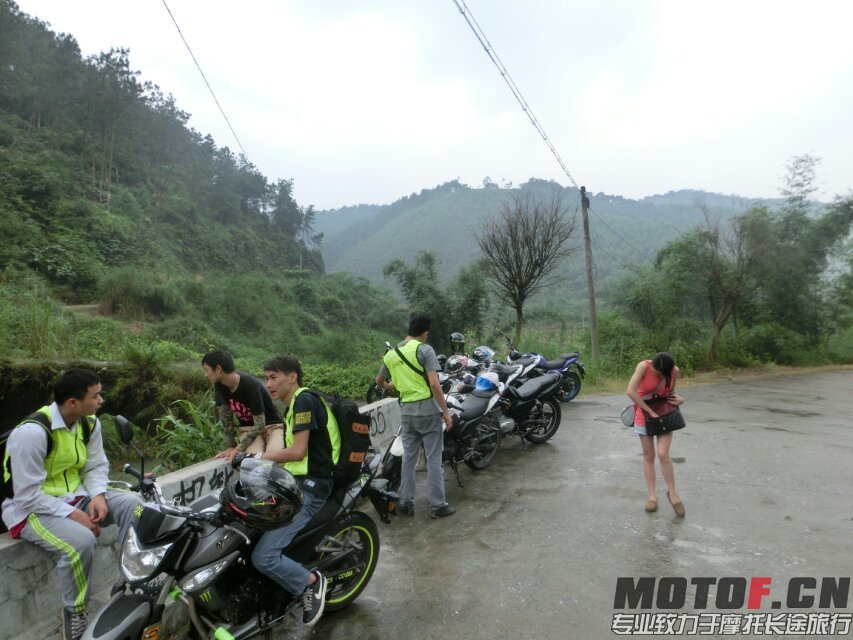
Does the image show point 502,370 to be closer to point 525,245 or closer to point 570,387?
point 570,387

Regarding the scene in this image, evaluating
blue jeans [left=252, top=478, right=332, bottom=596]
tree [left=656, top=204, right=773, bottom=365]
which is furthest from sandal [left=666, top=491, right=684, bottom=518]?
tree [left=656, top=204, right=773, bottom=365]

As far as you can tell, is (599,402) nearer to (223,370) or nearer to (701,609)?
(701,609)

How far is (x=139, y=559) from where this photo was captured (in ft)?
7.20

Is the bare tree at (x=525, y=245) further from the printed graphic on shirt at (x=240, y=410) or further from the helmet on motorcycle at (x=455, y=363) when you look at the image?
the printed graphic on shirt at (x=240, y=410)

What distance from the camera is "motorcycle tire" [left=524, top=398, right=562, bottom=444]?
6758mm

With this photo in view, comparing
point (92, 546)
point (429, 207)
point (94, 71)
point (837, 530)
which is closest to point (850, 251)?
point (837, 530)

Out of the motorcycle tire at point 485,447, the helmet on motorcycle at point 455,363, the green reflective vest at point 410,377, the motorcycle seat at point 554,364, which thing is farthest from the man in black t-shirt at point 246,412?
the motorcycle seat at point 554,364

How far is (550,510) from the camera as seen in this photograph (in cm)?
466

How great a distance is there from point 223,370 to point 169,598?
1.95m

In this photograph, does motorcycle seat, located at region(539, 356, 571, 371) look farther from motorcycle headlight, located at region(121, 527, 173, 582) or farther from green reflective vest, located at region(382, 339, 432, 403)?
motorcycle headlight, located at region(121, 527, 173, 582)

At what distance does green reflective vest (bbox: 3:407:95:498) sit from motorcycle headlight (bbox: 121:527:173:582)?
2.57 feet

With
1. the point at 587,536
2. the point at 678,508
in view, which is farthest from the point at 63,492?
the point at 678,508

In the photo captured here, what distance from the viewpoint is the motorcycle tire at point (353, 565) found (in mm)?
3125

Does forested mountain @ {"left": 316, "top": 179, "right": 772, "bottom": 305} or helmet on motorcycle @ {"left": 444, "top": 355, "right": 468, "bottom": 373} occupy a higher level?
forested mountain @ {"left": 316, "top": 179, "right": 772, "bottom": 305}
